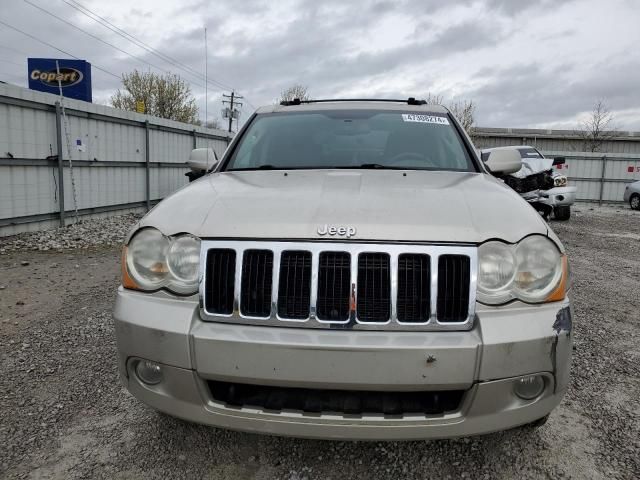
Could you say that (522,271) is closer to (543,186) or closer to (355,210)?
(355,210)

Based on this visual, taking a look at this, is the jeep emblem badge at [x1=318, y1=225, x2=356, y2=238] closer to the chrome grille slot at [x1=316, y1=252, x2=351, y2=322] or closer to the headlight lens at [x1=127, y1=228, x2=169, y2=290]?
the chrome grille slot at [x1=316, y1=252, x2=351, y2=322]

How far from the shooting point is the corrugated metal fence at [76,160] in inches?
303

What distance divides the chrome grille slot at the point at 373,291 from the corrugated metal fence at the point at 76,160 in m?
7.84

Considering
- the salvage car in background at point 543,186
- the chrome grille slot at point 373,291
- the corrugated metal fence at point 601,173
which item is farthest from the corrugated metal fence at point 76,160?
the corrugated metal fence at point 601,173

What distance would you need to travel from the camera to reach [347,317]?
1726 millimetres

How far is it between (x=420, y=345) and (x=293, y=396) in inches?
20.3

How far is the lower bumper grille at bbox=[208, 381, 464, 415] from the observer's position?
1.71 metres

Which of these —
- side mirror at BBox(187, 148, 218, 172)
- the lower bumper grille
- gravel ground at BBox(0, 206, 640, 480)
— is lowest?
gravel ground at BBox(0, 206, 640, 480)

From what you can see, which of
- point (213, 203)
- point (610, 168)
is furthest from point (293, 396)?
point (610, 168)

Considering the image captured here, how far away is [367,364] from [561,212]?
1288cm

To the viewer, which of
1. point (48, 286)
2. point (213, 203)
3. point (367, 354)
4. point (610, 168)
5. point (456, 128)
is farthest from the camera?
point (610, 168)

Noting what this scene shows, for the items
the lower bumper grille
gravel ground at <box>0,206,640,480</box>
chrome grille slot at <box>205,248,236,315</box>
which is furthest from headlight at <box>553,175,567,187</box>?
chrome grille slot at <box>205,248,236,315</box>

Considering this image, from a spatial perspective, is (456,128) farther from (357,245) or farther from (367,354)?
(367,354)

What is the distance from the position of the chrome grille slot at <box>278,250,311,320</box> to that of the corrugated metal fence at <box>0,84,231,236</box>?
762 cm
